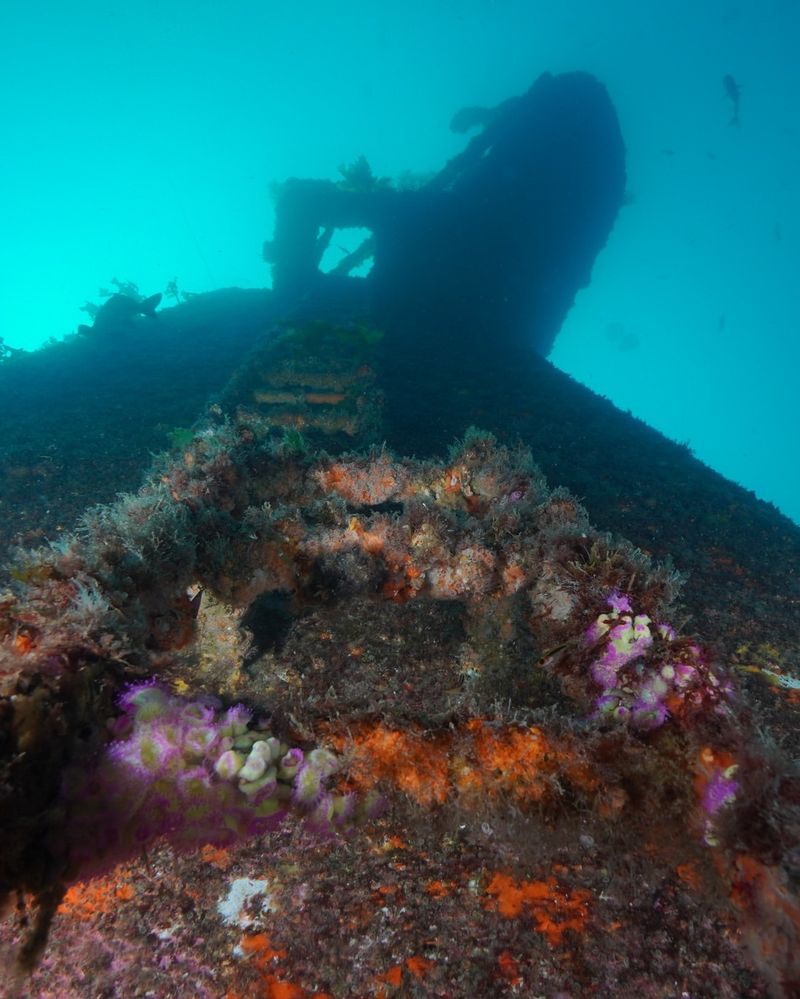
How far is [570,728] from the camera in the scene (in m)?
2.99

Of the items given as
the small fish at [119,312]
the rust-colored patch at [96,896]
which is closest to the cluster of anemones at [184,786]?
the rust-colored patch at [96,896]

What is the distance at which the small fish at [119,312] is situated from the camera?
17.9 m

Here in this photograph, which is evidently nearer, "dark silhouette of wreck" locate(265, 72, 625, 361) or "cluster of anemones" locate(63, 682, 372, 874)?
"cluster of anemones" locate(63, 682, 372, 874)

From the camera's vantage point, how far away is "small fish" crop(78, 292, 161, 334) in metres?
17.9

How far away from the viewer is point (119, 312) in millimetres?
18172

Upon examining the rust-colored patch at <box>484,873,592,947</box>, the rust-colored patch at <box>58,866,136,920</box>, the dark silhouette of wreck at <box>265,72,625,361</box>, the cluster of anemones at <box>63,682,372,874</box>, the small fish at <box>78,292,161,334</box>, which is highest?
the dark silhouette of wreck at <box>265,72,625,361</box>

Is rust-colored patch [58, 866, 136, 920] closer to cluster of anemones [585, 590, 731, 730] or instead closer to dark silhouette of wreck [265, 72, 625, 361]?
cluster of anemones [585, 590, 731, 730]

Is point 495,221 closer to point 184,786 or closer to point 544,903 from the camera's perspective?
point 184,786

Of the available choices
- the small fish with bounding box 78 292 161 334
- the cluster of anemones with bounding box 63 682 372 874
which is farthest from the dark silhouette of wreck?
the cluster of anemones with bounding box 63 682 372 874

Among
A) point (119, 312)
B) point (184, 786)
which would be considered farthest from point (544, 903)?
point (119, 312)

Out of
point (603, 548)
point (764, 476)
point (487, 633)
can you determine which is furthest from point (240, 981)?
point (764, 476)

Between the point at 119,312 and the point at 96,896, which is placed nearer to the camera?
the point at 96,896

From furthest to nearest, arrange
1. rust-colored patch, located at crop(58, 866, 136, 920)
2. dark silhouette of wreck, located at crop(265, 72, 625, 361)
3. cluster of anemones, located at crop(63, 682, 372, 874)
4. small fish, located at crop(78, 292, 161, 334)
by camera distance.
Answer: dark silhouette of wreck, located at crop(265, 72, 625, 361)
small fish, located at crop(78, 292, 161, 334)
cluster of anemones, located at crop(63, 682, 372, 874)
rust-colored patch, located at crop(58, 866, 136, 920)

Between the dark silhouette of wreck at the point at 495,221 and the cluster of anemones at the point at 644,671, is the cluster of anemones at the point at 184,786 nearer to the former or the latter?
the cluster of anemones at the point at 644,671
